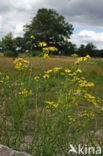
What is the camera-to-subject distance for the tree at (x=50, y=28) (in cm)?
2994

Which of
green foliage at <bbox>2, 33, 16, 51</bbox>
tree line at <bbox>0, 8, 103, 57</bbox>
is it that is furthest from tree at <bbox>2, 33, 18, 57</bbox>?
tree line at <bbox>0, 8, 103, 57</bbox>

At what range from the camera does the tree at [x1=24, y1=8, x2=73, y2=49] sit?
2994 cm

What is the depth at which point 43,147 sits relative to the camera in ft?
8.00

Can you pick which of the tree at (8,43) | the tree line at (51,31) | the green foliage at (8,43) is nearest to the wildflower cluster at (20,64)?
the tree at (8,43)

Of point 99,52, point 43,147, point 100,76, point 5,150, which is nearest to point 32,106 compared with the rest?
point 43,147

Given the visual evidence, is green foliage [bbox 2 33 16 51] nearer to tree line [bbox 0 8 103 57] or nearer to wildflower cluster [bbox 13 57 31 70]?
tree line [bbox 0 8 103 57]

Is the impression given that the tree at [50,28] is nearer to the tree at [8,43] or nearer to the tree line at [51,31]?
the tree line at [51,31]

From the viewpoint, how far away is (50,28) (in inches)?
1184

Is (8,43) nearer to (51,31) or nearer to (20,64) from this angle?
(51,31)

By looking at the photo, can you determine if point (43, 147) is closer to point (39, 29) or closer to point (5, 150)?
point (5, 150)

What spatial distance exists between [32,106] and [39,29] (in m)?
25.9

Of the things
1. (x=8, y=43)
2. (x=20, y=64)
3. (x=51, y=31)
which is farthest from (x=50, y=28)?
(x=20, y=64)

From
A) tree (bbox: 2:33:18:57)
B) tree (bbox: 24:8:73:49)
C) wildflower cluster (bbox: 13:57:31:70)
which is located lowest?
wildflower cluster (bbox: 13:57:31:70)

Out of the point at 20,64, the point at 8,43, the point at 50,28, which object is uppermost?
the point at 50,28
